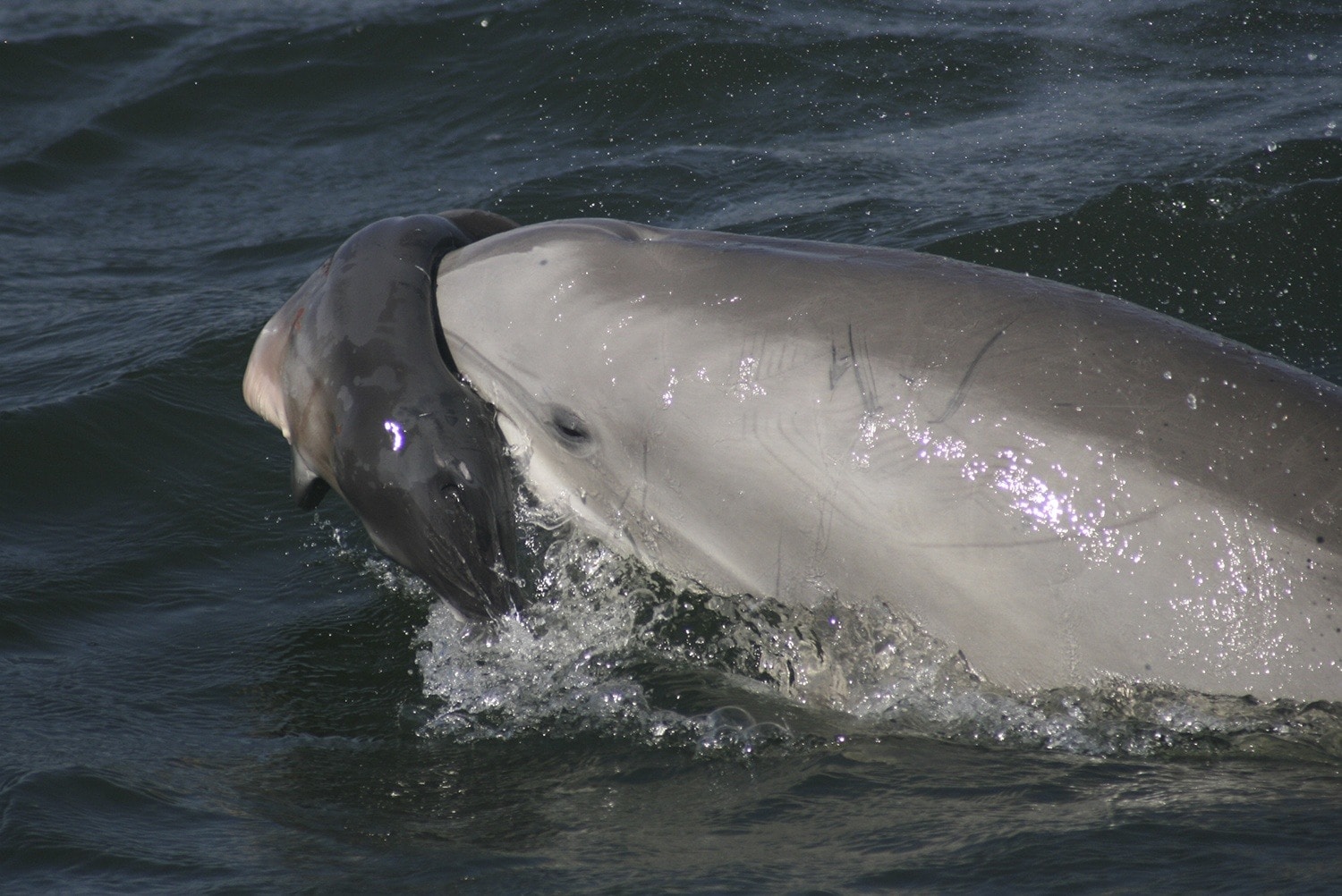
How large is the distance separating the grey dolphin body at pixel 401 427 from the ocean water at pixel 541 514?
0.39m

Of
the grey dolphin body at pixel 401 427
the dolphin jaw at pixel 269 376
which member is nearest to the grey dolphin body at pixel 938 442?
the grey dolphin body at pixel 401 427

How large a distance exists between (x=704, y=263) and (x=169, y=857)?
2420 mm

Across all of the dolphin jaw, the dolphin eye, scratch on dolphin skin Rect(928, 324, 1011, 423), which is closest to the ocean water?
the dolphin eye

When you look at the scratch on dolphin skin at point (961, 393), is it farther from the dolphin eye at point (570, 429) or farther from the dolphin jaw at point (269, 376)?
the dolphin jaw at point (269, 376)

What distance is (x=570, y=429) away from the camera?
186 inches

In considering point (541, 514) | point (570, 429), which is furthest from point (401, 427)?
point (541, 514)

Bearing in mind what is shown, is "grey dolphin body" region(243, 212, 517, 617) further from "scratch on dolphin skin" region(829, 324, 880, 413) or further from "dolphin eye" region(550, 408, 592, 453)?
"scratch on dolphin skin" region(829, 324, 880, 413)

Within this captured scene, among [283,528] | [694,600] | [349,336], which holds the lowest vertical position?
[283,528]

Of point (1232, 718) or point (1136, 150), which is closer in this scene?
point (1232, 718)

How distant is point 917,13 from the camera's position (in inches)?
599

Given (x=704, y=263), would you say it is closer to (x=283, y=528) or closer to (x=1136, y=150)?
(x=283, y=528)

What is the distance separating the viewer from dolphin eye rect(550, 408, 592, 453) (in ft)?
15.4

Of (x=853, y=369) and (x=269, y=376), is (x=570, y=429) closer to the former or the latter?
(x=853, y=369)

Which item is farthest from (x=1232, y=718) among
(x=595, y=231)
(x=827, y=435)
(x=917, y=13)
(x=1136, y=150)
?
(x=917, y=13)
